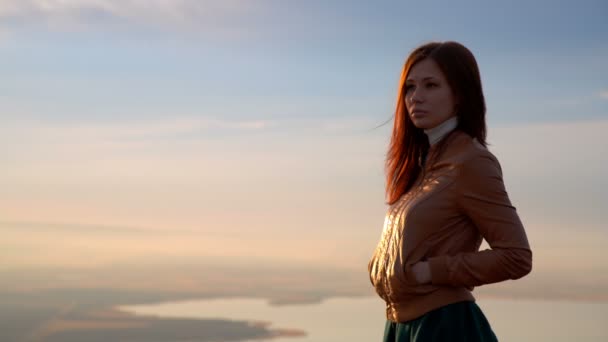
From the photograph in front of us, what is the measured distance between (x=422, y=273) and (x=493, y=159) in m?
0.59

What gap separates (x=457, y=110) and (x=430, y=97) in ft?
0.47

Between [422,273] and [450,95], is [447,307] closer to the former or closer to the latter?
[422,273]

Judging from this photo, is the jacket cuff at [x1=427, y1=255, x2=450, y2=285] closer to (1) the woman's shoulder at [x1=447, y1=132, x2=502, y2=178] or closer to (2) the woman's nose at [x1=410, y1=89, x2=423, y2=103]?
(1) the woman's shoulder at [x1=447, y1=132, x2=502, y2=178]

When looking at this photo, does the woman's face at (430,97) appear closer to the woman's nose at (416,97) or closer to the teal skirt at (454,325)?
the woman's nose at (416,97)

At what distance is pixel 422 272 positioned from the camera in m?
4.39

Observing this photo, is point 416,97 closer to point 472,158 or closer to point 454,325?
point 472,158

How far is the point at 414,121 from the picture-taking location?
15.5 ft

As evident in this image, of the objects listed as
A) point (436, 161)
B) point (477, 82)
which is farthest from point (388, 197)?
point (477, 82)

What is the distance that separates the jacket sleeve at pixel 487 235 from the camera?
433 cm

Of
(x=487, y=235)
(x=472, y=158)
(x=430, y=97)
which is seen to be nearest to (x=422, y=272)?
(x=487, y=235)

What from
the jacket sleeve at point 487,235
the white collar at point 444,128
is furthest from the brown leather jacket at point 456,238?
the white collar at point 444,128

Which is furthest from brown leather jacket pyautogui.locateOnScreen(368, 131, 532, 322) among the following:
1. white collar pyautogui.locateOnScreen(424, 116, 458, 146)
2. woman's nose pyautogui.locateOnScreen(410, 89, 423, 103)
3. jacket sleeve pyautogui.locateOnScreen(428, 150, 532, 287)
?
woman's nose pyautogui.locateOnScreen(410, 89, 423, 103)

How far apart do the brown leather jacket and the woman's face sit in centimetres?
17

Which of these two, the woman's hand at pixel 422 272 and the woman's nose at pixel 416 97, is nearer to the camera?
the woman's hand at pixel 422 272
